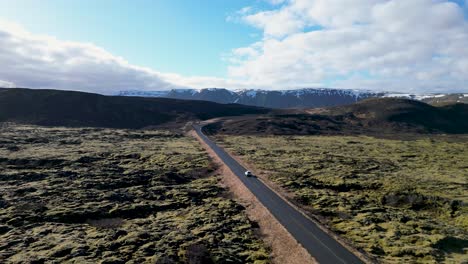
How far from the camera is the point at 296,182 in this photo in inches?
2345

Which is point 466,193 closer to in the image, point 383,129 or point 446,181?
point 446,181

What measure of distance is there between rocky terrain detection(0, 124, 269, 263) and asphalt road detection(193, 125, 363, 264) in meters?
4.14

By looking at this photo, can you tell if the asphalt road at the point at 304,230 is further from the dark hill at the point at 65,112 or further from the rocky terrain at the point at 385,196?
the dark hill at the point at 65,112

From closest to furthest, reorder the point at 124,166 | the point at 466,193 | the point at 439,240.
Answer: the point at 439,240 < the point at 466,193 < the point at 124,166

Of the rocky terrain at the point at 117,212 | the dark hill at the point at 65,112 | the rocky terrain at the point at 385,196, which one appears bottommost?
the rocky terrain at the point at 117,212

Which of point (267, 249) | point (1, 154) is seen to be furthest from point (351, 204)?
point (1, 154)

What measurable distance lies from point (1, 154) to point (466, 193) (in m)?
98.8

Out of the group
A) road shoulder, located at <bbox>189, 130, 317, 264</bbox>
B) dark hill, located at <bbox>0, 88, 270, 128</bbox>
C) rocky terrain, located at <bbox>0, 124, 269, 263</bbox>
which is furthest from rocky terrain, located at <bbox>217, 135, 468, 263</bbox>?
dark hill, located at <bbox>0, 88, 270, 128</bbox>

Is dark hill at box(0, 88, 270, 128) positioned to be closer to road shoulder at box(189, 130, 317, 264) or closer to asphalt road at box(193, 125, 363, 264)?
road shoulder at box(189, 130, 317, 264)

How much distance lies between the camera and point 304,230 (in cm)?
3666

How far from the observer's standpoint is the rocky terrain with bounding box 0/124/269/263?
3138cm

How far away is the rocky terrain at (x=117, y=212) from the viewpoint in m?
31.4

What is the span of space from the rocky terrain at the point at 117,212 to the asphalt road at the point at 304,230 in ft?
13.6

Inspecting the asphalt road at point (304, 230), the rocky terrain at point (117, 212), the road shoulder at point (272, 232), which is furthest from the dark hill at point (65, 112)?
the asphalt road at point (304, 230)
